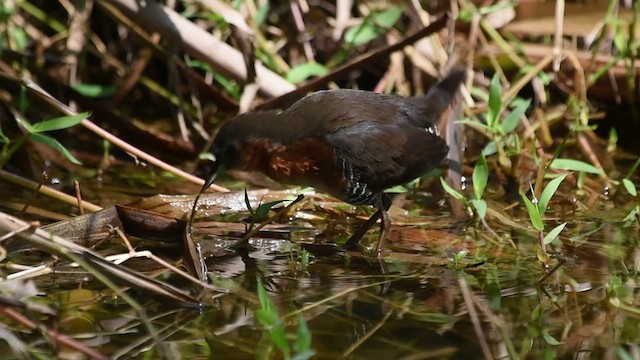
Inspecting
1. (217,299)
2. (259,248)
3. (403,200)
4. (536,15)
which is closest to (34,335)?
(217,299)

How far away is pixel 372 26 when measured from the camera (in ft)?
18.8

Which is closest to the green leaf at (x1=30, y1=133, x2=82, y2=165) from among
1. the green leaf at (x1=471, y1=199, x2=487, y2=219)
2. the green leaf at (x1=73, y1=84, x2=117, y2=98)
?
the green leaf at (x1=471, y1=199, x2=487, y2=219)

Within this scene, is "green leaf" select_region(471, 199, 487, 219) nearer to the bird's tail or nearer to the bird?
the bird

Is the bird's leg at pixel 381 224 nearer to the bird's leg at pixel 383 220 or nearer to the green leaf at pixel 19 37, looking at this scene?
the bird's leg at pixel 383 220

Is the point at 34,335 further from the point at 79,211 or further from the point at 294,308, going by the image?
the point at 79,211

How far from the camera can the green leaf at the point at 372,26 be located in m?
5.60

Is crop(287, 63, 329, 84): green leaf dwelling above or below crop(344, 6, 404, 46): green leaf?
below

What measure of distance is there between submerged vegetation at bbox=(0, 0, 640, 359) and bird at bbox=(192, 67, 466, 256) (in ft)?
0.46

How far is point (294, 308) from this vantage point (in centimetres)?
315

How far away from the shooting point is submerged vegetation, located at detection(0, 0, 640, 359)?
9.49 feet

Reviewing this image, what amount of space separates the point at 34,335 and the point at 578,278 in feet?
5.90

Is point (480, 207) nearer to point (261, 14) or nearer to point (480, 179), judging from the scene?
point (480, 179)

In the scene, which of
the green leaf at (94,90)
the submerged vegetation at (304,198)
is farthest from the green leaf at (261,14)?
the green leaf at (94,90)

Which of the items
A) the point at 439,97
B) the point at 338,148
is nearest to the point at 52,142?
the point at 338,148
